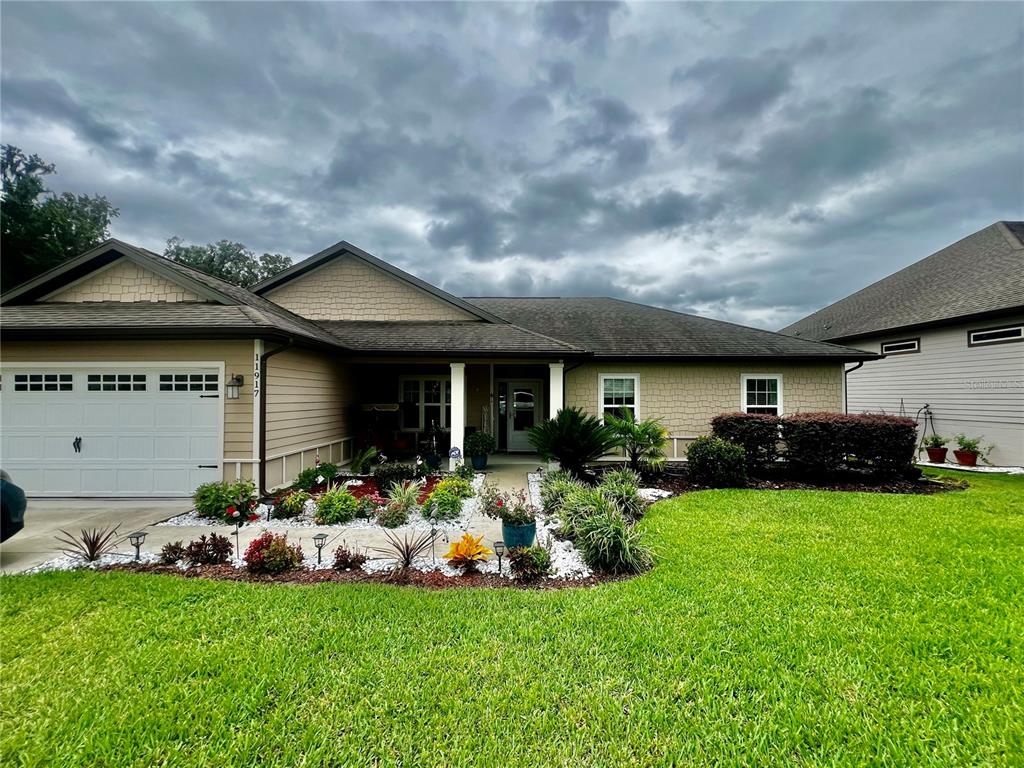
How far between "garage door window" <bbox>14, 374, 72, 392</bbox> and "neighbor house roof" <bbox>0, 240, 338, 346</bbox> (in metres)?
0.83

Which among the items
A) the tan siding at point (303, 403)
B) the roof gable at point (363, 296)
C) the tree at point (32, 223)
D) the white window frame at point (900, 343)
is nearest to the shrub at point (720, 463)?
the roof gable at point (363, 296)

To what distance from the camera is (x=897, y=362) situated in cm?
1329

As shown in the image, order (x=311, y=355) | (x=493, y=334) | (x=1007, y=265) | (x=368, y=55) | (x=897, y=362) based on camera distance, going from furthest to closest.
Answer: (x=897, y=362), (x=1007, y=265), (x=493, y=334), (x=368, y=55), (x=311, y=355)

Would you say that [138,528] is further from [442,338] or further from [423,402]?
[423,402]

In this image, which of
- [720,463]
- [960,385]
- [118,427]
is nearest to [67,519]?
[118,427]

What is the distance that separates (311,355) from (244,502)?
3724mm

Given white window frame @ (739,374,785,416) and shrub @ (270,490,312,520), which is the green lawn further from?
white window frame @ (739,374,785,416)

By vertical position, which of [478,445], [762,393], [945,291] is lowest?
[478,445]

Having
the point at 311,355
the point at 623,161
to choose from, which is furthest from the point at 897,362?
the point at 311,355

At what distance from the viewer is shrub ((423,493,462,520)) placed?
20.7 ft

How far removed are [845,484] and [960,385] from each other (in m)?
6.64

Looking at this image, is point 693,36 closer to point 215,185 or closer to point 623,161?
point 623,161

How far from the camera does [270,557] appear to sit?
4.34 meters

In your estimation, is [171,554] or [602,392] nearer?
[171,554]
